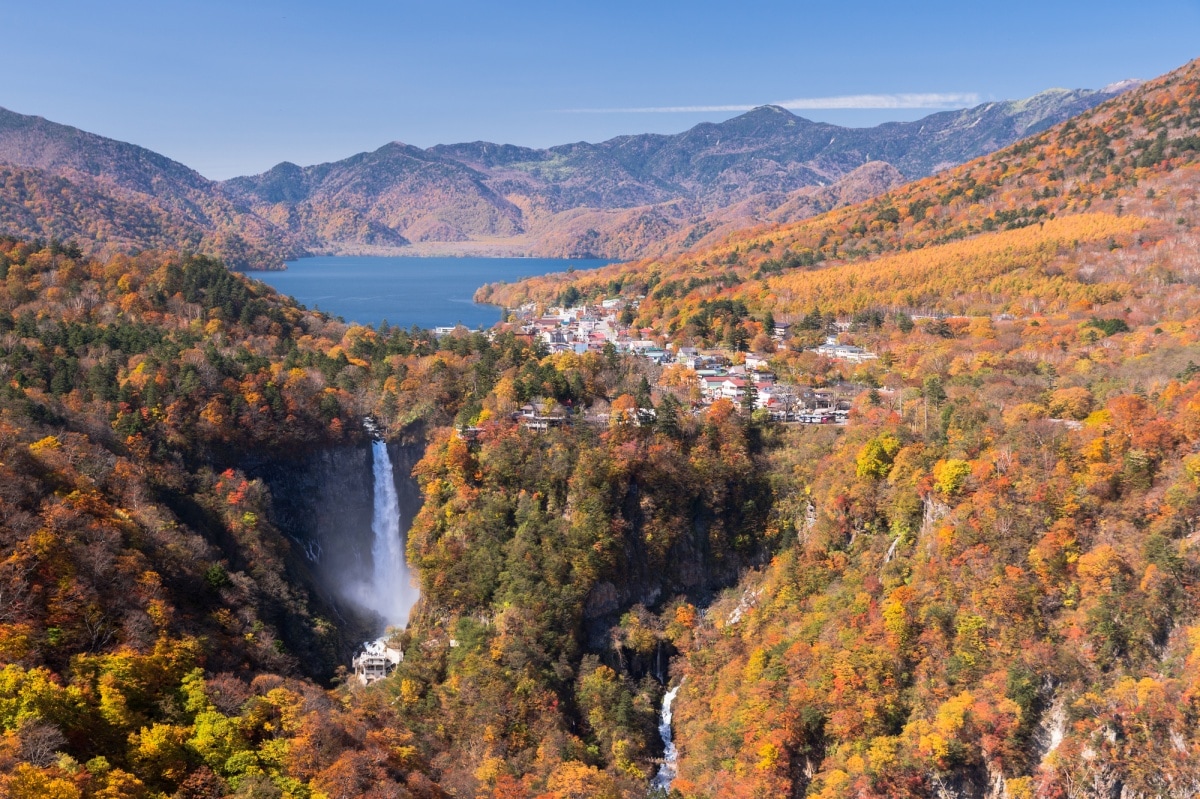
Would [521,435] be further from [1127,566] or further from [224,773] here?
[1127,566]

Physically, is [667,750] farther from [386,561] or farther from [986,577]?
[386,561]

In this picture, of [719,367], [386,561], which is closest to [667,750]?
[386,561]

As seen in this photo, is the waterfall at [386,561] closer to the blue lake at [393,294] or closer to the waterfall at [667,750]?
the waterfall at [667,750]

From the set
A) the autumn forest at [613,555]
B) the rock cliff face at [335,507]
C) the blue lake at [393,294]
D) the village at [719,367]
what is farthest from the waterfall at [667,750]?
the blue lake at [393,294]

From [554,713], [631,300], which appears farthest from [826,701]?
[631,300]

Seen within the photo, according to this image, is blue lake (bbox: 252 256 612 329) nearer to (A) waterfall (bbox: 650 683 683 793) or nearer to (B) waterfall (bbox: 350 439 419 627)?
(B) waterfall (bbox: 350 439 419 627)

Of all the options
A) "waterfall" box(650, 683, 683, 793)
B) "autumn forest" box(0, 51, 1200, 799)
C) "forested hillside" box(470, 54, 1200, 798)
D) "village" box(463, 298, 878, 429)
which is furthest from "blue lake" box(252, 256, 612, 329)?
"waterfall" box(650, 683, 683, 793)
